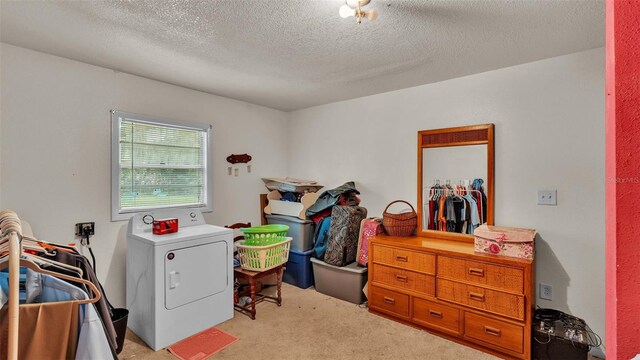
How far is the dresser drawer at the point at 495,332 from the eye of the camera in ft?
7.06

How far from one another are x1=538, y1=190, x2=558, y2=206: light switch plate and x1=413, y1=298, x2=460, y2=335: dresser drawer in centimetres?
114

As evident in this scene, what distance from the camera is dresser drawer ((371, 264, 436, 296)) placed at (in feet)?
8.43

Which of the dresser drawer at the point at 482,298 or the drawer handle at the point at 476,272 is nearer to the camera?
the dresser drawer at the point at 482,298

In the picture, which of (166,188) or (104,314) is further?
(166,188)

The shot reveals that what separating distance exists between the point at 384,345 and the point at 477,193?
1.57 meters

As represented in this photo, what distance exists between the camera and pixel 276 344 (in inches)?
93.5

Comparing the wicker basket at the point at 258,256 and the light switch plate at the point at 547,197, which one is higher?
the light switch plate at the point at 547,197

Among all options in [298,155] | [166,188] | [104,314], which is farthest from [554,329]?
[166,188]

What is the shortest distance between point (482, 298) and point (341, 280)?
53.6 inches

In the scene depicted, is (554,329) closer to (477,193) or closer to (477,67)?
(477,193)

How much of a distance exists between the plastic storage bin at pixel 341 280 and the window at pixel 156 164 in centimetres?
148

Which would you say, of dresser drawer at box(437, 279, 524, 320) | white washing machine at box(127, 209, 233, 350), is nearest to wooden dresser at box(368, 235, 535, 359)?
dresser drawer at box(437, 279, 524, 320)

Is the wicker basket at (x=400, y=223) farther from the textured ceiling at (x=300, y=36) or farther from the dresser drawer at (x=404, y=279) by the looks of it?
the textured ceiling at (x=300, y=36)

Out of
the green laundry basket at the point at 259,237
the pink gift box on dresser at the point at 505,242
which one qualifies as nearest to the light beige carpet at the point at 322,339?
the green laundry basket at the point at 259,237
